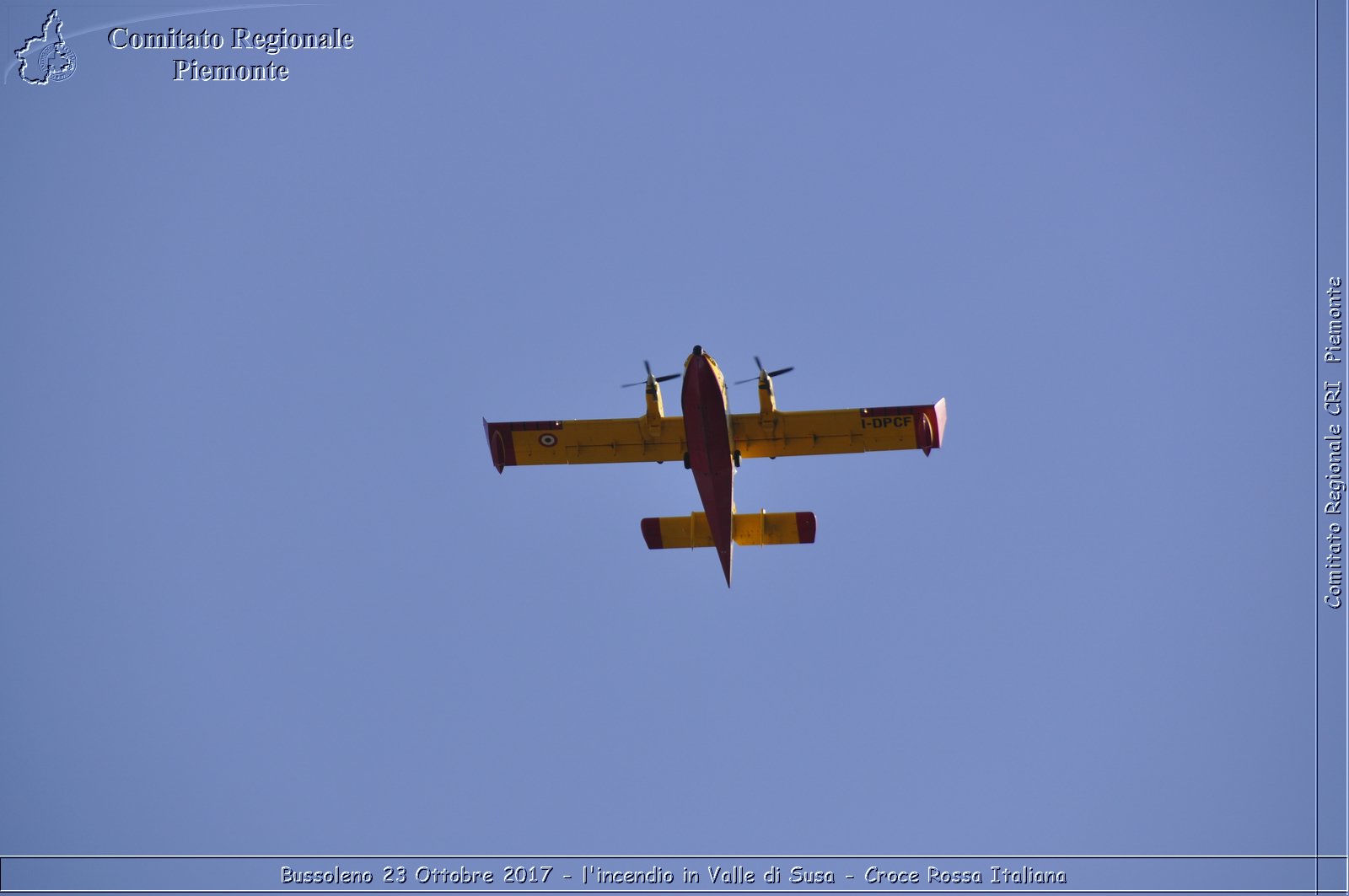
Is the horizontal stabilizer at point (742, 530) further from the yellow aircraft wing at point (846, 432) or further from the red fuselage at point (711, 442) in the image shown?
the yellow aircraft wing at point (846, 432)

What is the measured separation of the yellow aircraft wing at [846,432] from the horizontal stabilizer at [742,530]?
1412 millimetres

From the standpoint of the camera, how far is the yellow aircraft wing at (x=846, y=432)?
23000mm

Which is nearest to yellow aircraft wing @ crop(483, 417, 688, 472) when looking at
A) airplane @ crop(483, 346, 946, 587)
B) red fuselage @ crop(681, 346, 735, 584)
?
airplane @ crop(483, 346, 946, 587)

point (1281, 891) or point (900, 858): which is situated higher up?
point (900, 858)

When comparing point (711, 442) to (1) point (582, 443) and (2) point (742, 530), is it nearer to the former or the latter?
(2) point (742, 530)

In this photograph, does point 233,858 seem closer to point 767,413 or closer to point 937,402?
point 767,413

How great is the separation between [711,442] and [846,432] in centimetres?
364

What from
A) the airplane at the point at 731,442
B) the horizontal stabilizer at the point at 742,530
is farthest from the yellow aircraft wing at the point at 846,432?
the horizontal stabilizer at the point at 742,530

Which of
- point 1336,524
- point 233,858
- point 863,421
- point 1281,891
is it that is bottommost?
point 1281,891

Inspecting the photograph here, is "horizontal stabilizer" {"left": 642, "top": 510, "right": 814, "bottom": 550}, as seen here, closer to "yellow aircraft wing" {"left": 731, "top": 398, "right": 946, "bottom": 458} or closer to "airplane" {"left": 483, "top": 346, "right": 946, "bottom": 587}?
"airplane" {"left": 483, "top": 346, "right": 946, "bottom": 587}

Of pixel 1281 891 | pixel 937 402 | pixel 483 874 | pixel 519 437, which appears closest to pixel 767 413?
pixel 937 402

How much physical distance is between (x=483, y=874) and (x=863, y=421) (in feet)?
40.8

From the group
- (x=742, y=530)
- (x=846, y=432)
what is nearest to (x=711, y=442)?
(x=742, y=530)

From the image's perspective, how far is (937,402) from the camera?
76.6 feet
